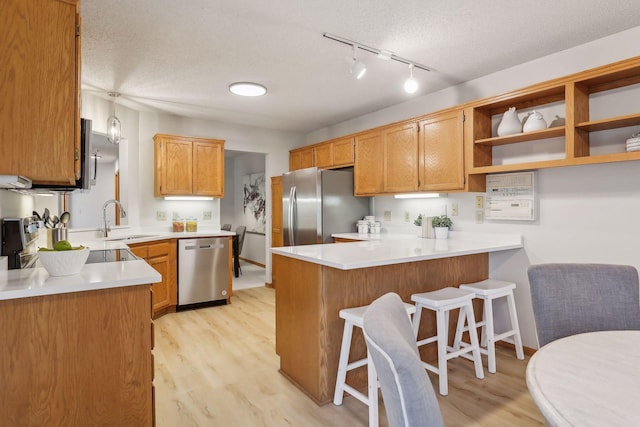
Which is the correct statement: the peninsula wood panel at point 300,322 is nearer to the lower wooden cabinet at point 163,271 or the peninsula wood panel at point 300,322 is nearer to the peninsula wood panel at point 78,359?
the peninsula wood panel at point 78,359

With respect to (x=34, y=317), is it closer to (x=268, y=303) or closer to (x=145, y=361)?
(x=145, y=361)

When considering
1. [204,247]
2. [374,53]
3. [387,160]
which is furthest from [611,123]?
[204,247]

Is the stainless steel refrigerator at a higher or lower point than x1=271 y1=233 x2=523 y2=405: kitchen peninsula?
higher

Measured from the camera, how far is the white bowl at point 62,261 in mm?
1594

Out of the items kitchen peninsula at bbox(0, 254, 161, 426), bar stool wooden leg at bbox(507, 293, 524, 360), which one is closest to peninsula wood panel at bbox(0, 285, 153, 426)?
kitchen peninsula at bbox(0, 254, 161, 426)

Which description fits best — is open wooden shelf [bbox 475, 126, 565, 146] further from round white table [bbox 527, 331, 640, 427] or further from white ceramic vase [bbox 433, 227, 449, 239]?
A: round white table [bbox 527, 331, 640, 427]

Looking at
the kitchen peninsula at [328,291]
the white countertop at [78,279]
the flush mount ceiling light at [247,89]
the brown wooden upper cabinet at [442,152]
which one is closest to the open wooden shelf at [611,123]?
the brown wooden upper cabinet at [442,152]

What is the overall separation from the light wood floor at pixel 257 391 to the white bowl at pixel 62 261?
101 cm

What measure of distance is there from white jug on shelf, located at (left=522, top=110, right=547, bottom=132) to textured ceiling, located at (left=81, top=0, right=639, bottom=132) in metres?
0.50

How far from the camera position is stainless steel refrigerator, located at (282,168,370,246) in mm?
4301

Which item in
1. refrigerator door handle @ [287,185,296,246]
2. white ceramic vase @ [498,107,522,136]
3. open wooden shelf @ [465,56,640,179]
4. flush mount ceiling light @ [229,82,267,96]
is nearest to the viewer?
open wooden shelf @ [465,56,640,179]

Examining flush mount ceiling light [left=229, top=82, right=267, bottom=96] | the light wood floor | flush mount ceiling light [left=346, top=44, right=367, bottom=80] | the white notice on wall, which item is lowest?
the light wood floor

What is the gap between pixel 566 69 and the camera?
2.73 m

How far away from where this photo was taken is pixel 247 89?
3539mm
